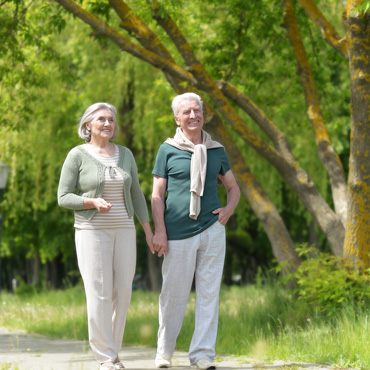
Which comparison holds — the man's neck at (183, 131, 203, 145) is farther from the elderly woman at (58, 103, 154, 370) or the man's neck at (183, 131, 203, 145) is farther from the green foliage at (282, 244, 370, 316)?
the green foliage at (282, 244, 370, 316)

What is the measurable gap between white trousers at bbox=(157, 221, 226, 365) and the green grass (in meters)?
0.79

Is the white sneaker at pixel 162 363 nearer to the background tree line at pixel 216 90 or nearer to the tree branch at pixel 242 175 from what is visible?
the background tree line at pixel 216 90

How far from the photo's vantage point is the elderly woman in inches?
194

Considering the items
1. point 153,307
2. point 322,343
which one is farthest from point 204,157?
point 153,307

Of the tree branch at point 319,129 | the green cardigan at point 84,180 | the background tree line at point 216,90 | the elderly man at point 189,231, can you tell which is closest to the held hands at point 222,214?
the elderly man at point 189,231

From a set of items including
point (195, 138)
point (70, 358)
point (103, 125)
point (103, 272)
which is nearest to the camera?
point (103, 272)

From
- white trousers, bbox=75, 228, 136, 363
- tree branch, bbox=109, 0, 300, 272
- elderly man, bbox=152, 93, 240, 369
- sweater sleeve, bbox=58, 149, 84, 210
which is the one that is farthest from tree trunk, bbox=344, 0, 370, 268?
sweater sleeve, bbox=58, 149, 84, 210

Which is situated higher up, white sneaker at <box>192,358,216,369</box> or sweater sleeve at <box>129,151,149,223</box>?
sweater sleeve at <box>129,151,149,223</box>

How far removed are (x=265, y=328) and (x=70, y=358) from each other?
220cm

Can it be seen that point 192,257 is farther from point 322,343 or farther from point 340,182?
point 340,182

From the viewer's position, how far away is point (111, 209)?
498cm

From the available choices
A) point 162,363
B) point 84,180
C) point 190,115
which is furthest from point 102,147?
point 162,363

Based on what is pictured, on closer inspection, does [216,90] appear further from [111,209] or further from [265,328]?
[111,209]

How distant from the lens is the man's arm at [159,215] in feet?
16.8
